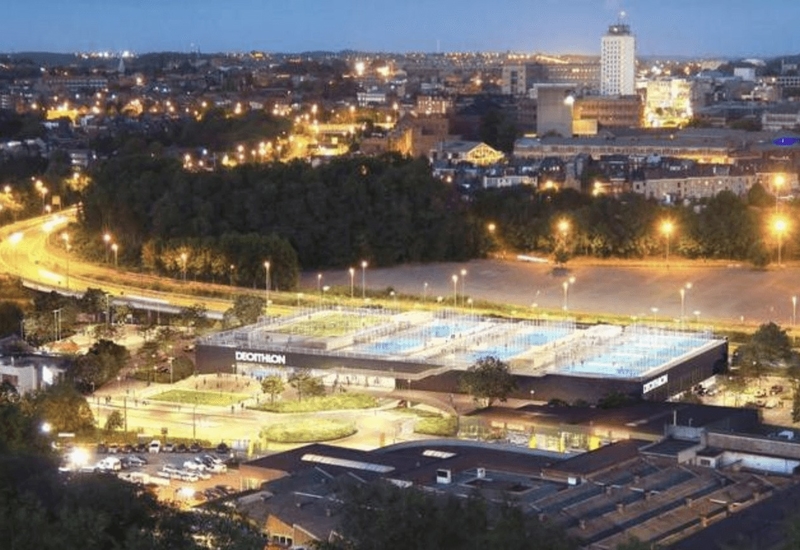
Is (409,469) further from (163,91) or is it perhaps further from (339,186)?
(163,91)

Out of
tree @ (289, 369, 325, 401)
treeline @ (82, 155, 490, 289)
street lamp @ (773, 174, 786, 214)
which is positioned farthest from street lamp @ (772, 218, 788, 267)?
tree @ (289, 369, 325, 401)

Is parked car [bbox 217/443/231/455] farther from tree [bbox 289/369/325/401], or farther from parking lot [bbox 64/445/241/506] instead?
tree [bbox 289/369/325/401]

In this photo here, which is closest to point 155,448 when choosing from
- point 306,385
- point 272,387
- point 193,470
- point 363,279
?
point 193,470

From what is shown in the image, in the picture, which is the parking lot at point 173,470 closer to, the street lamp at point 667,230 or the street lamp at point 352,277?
the street lamp at point 352,277

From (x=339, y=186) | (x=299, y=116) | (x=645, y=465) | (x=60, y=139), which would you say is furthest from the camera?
(x=299, y=116)

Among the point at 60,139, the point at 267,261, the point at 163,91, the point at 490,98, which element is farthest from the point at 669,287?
the point at 163,91

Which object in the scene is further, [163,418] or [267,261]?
[267,261]

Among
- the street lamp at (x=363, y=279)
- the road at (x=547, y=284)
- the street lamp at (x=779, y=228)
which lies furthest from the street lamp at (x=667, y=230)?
the street lamp at (x=363, y=279)

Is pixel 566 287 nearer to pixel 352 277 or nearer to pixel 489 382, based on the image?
pixel 352 277

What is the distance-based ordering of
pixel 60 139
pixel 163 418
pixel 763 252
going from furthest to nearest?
pixel 60 139
pixel 763 252
pixel 163 418
